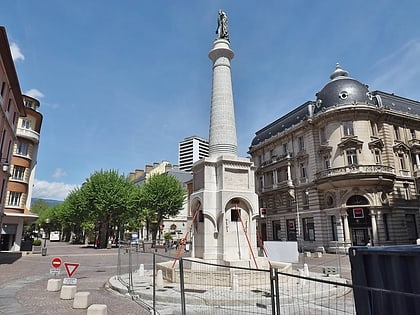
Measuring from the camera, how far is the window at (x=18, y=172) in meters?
34.1

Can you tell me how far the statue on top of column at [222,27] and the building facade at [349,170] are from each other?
69.6ft

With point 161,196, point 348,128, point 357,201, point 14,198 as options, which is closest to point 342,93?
point 348,128

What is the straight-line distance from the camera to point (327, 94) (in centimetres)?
3750

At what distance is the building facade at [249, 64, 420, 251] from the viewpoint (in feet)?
106

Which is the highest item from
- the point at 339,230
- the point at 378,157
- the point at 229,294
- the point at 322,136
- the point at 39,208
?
the point at 322,136

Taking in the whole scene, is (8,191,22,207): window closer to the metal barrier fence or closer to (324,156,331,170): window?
the metal barrier fence

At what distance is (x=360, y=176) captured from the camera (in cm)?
3161

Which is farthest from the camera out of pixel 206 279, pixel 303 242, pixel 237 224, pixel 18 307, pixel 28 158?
pixel 303 242

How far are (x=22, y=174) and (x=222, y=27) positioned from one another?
2968 centimetres

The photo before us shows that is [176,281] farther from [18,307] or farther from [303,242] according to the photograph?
[303,242]

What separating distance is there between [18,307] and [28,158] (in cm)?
3063

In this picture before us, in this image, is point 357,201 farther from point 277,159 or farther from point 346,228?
point 277,159

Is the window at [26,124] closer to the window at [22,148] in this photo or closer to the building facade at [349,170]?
the window at [22,148]

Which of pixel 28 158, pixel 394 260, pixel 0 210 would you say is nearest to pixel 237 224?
pixel 394 260
